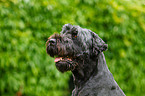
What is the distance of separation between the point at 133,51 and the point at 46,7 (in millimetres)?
3096

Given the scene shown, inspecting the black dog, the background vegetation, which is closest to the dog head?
the black dog

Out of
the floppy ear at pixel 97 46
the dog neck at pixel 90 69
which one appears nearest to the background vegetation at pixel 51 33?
the dog neck at pixel 90 69

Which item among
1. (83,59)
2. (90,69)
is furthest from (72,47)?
(90,69)

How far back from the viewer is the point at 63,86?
22.7 ft

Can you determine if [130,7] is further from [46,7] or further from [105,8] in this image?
[46,7]

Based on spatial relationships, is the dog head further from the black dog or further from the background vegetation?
the background vegetation

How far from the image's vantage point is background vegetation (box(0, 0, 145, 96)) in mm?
6223

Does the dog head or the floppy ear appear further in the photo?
the floppy ear

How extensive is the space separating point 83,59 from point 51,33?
4.36 m

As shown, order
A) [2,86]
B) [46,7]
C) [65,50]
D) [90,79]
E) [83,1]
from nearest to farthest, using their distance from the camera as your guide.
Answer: [65,50], [90,79], [2,86], [46,7], [83,1]

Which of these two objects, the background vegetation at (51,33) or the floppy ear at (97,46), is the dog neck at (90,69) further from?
the background vegetation at (51,33)

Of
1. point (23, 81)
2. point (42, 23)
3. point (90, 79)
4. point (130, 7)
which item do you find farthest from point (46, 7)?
point (90, 79)

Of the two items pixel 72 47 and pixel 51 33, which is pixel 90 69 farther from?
pixel 51 33

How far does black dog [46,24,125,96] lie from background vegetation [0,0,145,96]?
3.89 metres
